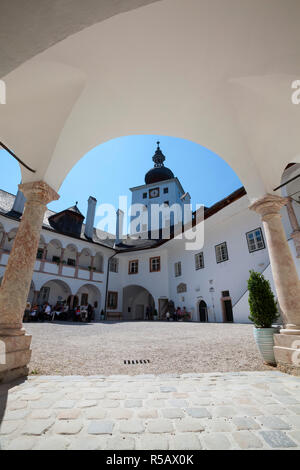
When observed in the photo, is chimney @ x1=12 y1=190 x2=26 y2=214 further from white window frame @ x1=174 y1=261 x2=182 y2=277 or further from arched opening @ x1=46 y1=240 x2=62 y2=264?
white window frame @ x1=174 y1=261 x2=182 y2=277

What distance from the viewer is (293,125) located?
4852mm

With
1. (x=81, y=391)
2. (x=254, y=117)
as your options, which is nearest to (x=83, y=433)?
(x=81, y=391)

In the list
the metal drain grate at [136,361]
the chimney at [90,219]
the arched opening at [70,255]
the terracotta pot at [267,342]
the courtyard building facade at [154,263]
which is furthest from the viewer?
the chimney at [90,219]

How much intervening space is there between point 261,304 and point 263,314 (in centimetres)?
19

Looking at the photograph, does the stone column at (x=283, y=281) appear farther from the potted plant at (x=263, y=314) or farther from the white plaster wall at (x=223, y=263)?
the white plaster wall at (x=223, y=263)

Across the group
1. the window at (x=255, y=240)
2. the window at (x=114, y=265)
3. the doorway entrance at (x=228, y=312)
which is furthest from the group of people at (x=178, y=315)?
the window at (x=255, y=240)

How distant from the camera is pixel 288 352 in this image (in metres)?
3.56

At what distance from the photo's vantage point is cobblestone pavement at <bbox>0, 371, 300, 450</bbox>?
159 cm

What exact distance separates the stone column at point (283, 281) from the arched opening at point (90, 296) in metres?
19.2

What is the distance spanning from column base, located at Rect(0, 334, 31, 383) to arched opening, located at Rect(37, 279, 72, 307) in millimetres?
17142

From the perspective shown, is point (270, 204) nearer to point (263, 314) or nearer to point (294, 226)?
point (263, 314)

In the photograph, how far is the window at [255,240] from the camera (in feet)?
43.3

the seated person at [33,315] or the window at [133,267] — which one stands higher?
the window at [133,267]

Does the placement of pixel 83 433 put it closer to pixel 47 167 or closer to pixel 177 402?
pixel 177 402
